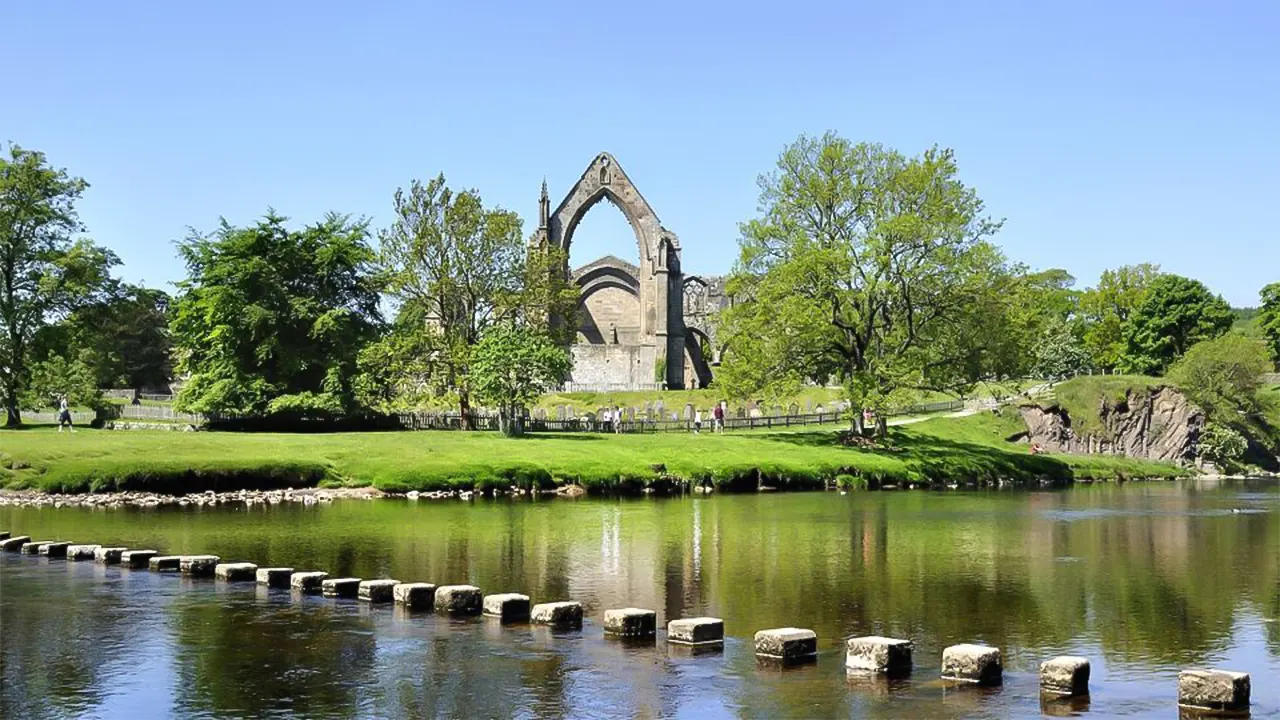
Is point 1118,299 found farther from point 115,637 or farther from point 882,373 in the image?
point 115,637

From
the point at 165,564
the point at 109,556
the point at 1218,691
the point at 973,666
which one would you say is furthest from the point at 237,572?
the point at 1218,691

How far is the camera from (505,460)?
58375 mm

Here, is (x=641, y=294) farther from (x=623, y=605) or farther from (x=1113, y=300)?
(x=623, y=605)

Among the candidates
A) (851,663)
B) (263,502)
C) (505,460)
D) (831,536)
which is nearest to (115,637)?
(851,663)

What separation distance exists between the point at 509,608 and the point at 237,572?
765 cm

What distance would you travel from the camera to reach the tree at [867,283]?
6812 cm

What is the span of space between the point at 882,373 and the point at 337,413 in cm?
2615

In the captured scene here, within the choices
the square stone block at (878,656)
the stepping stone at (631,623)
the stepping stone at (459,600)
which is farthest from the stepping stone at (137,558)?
the square stone block at (878,656)

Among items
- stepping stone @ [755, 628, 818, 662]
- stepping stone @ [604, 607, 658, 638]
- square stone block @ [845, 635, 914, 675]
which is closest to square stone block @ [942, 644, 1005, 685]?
square stone block @ [845, 635, 914, 675]

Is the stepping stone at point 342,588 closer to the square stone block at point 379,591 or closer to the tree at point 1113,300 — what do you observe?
the square stone block at point 379,591

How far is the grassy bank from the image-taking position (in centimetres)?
5175

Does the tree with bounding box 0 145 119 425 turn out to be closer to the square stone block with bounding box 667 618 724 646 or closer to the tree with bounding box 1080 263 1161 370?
the square stone block with bounding box 667 618 724 646

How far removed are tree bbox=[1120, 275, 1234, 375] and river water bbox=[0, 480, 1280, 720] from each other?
79.4 metres

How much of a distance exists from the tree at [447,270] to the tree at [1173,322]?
225 ft
